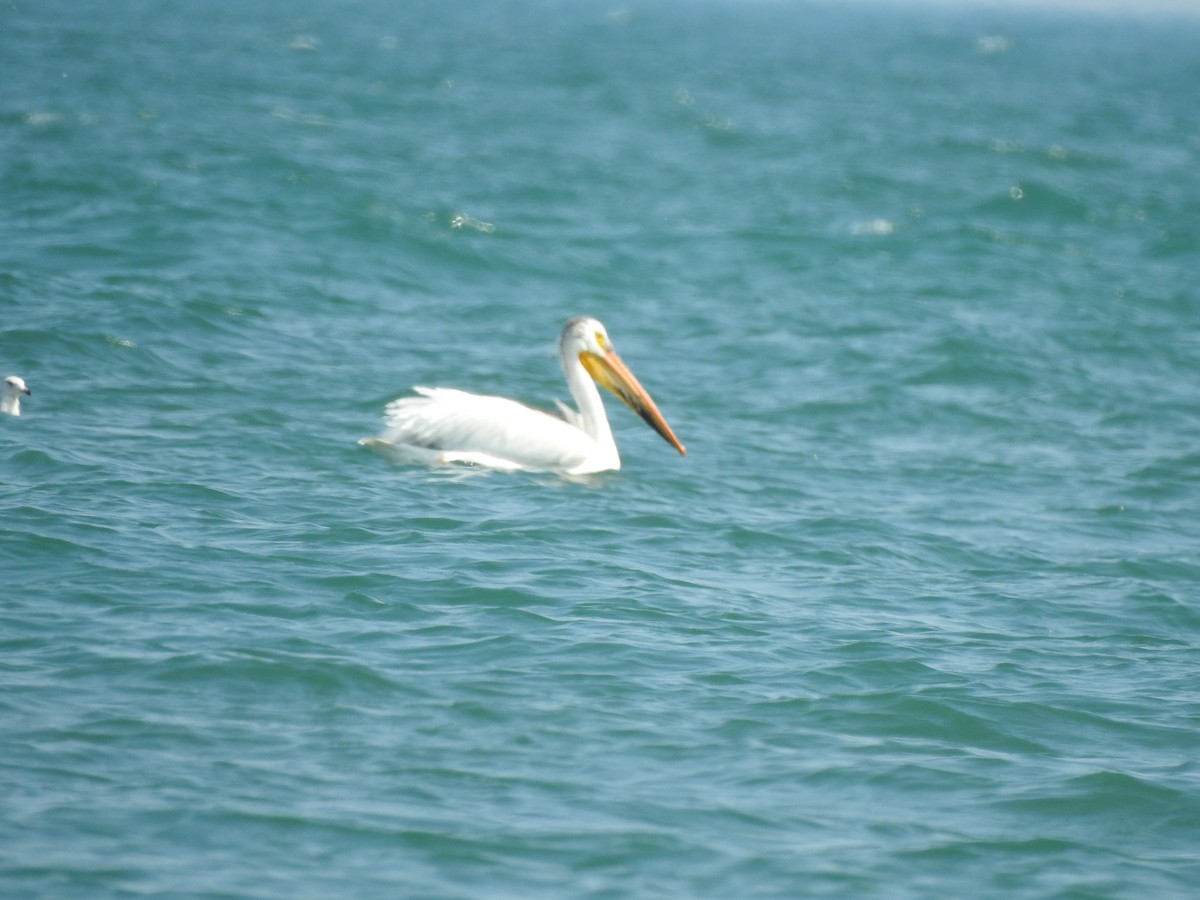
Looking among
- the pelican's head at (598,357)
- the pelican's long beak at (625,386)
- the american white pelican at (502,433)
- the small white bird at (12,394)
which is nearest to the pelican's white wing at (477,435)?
the american white pelican at (502,433)

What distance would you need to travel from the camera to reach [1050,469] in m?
10.0

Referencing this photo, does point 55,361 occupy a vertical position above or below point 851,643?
above

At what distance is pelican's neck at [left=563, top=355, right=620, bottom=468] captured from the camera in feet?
30.9

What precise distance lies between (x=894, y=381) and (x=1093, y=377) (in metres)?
1.64

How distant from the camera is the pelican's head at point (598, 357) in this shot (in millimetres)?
9656

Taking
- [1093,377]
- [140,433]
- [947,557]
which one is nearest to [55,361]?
[140,433]

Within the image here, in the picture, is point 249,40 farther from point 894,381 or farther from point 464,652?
point 464,652

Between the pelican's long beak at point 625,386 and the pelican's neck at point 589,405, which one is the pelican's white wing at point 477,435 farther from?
the pelican's long beak at point 625,386

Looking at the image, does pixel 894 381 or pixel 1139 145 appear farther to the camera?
pixel 1139 145

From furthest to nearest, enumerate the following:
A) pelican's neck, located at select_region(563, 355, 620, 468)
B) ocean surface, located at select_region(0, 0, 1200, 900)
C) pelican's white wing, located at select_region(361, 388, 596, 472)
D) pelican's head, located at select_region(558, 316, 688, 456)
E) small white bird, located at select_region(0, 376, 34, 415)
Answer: pelican's head, located at select_region(558, 316, 688, 456) < pelican's neck, located at select_region(563, 355, 620, 468) < pelican's white wing, located at select_region(361, 388, 596, 472) < small white bird, located at select_region(0, 376, 34, 415) < ocean surface, located at select_region(0, 0, 1200, 900)

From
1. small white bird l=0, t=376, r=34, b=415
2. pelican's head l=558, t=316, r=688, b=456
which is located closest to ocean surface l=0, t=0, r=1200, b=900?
small white bird l=0, t=376, r=34, b=415

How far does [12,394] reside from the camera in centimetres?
879

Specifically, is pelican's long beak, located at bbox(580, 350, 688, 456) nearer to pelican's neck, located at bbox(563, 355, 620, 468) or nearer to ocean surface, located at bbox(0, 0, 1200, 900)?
pelican's neck, located at bbox(563, 355, 620, 468)

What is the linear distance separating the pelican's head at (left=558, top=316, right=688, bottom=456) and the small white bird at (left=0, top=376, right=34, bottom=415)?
3.10m
